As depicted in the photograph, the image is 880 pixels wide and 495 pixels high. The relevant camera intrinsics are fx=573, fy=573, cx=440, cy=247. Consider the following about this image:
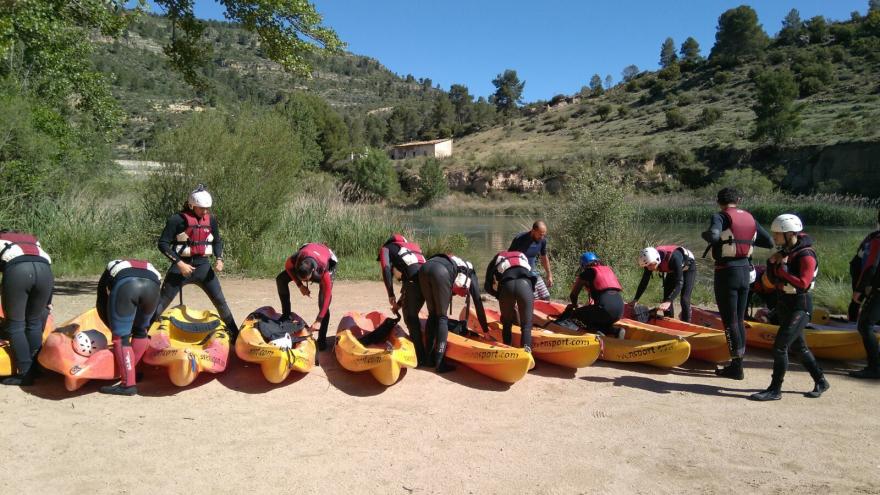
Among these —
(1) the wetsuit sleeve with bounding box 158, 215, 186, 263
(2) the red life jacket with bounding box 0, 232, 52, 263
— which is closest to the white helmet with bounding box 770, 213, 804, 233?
(1) the wetsuit sleeve with bounding box 158, 215, 186, 263

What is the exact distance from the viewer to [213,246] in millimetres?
6422

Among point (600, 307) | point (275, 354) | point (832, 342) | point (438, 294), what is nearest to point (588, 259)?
point (600, 307)

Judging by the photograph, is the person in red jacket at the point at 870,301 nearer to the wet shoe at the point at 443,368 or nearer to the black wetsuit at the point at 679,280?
the black wetsuit at the point at 679,280

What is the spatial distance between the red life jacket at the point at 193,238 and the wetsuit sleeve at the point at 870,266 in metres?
6.82

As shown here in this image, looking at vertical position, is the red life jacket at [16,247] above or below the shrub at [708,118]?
below

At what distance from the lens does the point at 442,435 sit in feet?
15.3

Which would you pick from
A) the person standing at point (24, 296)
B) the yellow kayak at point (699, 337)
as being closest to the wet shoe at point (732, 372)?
the yellow kayak at point (699, 337)

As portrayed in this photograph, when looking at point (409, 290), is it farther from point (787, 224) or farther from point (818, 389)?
point (818, 389)

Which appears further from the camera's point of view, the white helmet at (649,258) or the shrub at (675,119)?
the shrub at (675,119)

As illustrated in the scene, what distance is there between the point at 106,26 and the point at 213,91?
7.34 ft

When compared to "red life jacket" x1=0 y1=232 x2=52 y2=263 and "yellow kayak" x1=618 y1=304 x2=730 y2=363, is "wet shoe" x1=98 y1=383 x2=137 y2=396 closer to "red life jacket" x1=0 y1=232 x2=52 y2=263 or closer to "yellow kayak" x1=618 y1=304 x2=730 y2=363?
"red life jacket" x1=0 y1=232 x2=52 y2=263

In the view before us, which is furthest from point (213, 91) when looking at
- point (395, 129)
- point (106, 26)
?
point (395, 129)

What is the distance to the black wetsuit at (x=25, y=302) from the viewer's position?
16.2ft

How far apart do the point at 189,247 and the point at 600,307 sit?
464 centimetres
